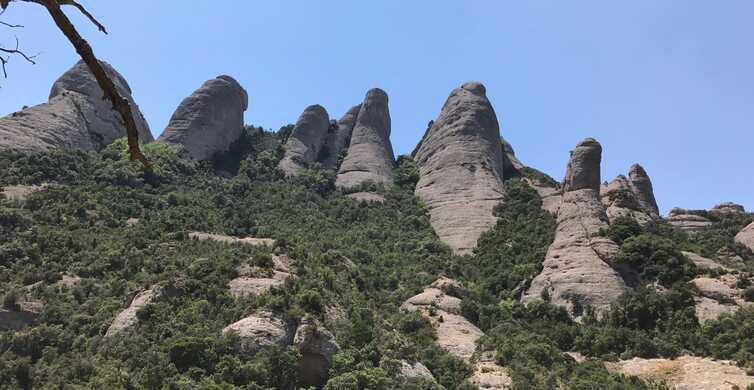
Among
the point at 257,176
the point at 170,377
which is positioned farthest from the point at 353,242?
the point at 170,377

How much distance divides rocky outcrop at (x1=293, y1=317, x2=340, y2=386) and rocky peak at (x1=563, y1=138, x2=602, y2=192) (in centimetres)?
3248

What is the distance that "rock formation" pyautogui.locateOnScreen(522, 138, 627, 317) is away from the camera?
47.9 m

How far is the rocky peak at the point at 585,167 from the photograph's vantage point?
61062mm

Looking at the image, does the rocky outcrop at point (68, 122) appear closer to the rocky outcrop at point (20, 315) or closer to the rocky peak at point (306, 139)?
the rocky peak at point (306, 139)

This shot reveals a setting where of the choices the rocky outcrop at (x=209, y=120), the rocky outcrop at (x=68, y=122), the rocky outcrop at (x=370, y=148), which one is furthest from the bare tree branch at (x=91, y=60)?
the rocky outcrop at (x=209, y=120)

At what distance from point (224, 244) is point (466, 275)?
18.4 meters

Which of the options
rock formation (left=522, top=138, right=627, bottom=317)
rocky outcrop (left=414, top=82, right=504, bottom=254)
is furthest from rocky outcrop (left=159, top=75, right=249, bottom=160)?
rock formation (left=522, top=138, right=627, bottom=317)

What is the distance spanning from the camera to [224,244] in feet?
170

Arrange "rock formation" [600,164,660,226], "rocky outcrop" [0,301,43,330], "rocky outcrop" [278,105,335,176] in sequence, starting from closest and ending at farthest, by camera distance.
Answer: "rocky outcrop" [0,301,43,330]
"rock formation" [600,164,660,226]
"rocky outcrop" [278,105,335,176]

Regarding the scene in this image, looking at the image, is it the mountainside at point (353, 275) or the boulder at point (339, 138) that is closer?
the mountainside at point (353, 275)

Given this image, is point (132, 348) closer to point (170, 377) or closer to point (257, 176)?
point (170, 377)

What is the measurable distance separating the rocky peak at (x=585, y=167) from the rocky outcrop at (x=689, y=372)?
23013 mm

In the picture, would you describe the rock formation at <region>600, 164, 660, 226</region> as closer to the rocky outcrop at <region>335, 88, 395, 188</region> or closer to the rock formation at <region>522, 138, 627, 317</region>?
the rock formation at <region>522, 138, 627, 317</region>

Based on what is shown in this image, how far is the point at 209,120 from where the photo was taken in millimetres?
88250
